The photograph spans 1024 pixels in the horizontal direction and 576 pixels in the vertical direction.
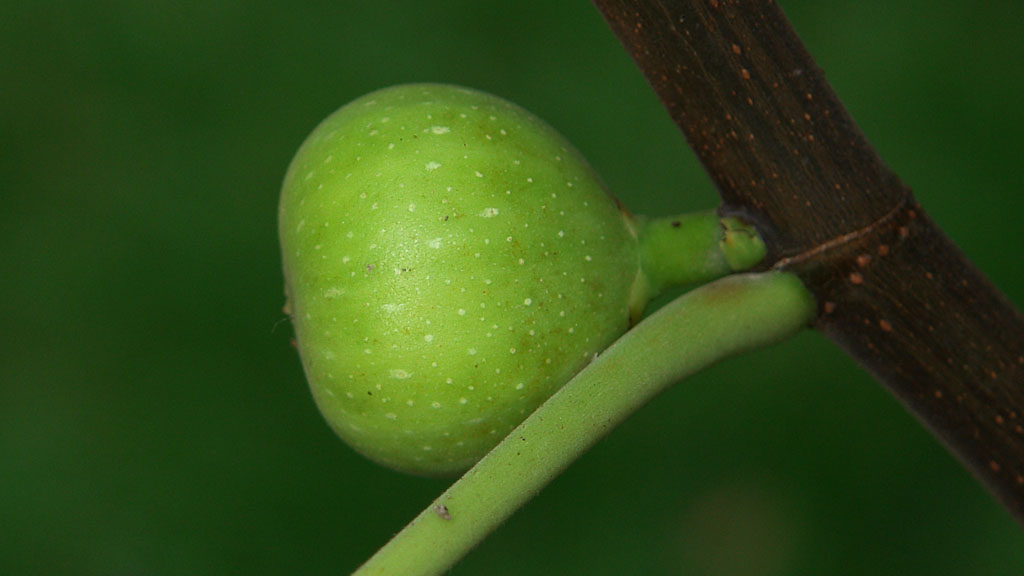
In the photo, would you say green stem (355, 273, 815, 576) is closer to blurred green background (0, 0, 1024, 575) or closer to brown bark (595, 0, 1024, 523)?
brown bark (595, 0, 1024, 523)

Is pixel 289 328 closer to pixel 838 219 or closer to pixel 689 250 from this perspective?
pixel 689 250

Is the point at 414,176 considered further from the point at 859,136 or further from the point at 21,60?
the point at 21,60

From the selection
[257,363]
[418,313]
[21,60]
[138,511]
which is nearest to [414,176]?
[418,313]

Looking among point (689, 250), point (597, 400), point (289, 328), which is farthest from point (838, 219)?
point (289, 328)

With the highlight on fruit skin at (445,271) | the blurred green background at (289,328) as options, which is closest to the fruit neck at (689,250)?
the highlight on fruit skin at (445,271)

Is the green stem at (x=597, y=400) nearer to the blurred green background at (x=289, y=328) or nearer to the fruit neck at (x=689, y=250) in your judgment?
the fruit neck at (x=689, y=250)

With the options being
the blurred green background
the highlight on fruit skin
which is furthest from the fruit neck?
the blurred green background
